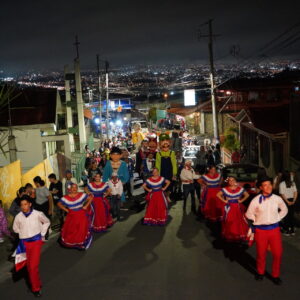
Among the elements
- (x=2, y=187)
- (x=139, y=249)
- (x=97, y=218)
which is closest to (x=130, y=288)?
(x=139, y=249)

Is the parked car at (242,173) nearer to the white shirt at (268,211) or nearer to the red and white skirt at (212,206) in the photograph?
the red and white skirt at (212,206)

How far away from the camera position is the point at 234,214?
28.8ft

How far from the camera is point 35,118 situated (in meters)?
18.8

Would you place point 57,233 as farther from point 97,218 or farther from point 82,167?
point 82,167

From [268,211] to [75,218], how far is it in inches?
169

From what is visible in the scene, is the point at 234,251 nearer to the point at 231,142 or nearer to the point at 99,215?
the point at 99,215

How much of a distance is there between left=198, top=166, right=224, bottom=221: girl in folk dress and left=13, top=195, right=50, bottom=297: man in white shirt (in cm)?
541

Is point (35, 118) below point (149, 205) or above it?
above

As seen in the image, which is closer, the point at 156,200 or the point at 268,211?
the point at 268,211

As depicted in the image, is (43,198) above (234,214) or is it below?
above

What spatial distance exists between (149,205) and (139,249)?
6.69ft

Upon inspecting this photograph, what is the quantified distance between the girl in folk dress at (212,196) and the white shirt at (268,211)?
12.9 ft

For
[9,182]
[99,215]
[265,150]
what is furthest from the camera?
[265,150]

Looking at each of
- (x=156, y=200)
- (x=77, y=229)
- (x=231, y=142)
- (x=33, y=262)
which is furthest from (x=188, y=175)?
(x=231, y=142)
